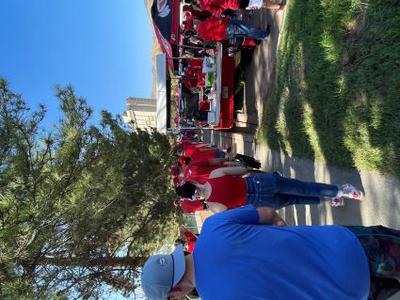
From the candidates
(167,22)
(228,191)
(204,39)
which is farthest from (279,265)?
(167,22)

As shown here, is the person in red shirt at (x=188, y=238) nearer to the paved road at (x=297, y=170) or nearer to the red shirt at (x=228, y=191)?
the paved road at (x=297, y=170)

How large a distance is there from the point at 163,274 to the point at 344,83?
149 inches

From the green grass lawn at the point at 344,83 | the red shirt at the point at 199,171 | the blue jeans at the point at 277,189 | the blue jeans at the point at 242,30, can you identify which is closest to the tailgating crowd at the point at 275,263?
the green grass lawn at the point at 344,83

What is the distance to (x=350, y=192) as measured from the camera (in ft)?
16.3

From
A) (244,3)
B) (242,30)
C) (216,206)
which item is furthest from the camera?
(242,30)

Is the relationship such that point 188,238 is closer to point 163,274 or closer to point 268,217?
point 268,217

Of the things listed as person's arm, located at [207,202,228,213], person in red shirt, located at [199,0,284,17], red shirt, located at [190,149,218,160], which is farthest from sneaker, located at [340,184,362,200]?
person in red shirt, located at [199,0,284,17]

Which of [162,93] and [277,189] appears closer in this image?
[277,189]

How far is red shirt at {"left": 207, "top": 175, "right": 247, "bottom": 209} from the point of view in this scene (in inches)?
195

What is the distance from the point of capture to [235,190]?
202 inches

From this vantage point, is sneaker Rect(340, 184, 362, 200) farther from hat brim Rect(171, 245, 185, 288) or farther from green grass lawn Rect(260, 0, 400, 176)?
hat brim Rect(171, 245, 185, 288)

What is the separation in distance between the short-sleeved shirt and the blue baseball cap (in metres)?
0.12

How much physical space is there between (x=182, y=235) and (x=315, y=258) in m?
7.81

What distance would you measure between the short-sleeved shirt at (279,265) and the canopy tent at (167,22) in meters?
9.99
